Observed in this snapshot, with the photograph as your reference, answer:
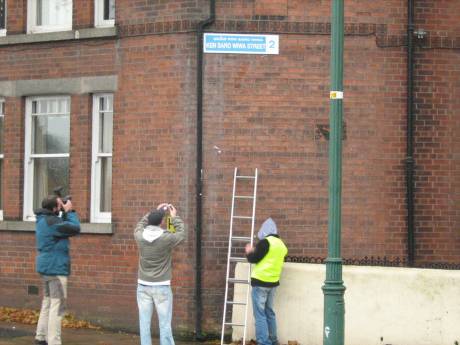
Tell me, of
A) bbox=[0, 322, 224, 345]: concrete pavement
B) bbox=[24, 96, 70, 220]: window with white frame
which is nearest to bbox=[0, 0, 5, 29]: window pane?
bbox=[24, 96, 70, 220]: window with white frame

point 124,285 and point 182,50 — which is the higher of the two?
point 182,50

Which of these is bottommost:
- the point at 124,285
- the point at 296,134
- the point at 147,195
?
the point at 124,285

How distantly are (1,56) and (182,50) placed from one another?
349 cm

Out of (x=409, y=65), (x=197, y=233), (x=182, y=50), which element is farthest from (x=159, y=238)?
(x=409, y=65)

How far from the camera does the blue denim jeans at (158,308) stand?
1173 cm

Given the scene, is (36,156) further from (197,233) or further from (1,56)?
(197,233)

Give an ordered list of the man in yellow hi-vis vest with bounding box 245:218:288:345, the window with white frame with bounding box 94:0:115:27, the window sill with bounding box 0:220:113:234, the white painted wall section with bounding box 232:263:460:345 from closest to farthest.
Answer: the man in yellow hi-vis vest with bounding box 245:218:288:345 < the white painted wall section with bounding box 232:263:460:345 < the window sill with bounding box 0:220:113:234 < the window with white frame with bounding box 94:0:115:27

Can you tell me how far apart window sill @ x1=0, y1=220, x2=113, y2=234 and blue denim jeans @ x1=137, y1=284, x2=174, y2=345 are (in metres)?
3.47

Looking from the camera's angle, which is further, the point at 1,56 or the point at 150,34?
the point at 1,56

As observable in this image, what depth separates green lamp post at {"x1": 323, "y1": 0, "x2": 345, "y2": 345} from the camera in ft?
34.8

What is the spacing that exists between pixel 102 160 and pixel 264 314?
4.03 meters

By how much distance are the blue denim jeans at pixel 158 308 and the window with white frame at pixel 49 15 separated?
Answer: 19.0 ft

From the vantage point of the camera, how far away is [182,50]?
14781 millimetres

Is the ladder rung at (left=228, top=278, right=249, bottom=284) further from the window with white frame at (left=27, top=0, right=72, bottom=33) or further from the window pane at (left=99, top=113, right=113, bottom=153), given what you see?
the window with white frame at (left=27, top=0, right=72, bottom=33)
